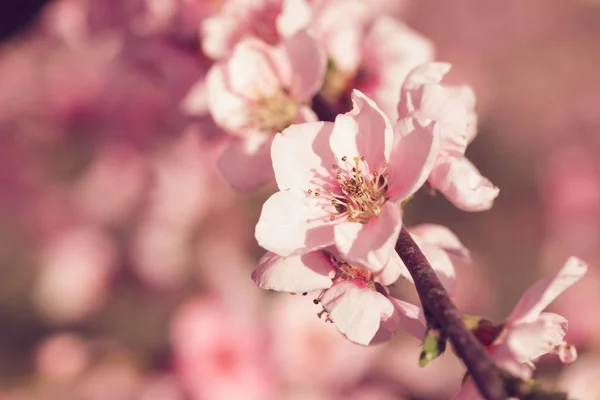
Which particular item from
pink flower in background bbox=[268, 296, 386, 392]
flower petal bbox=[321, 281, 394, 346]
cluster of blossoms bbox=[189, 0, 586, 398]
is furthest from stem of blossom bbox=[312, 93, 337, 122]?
pink flower in background bbox=[268, 296, 386, 392]

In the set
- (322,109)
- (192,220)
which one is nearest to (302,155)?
(322,109)

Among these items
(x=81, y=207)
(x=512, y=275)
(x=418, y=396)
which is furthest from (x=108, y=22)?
(x=512, y=275)

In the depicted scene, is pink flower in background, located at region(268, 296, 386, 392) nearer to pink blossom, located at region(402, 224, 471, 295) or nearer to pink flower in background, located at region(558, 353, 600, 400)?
pink flower in background, located at region(558, 353, 600, 400)

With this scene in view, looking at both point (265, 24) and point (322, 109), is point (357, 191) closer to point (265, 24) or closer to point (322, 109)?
point (322, 109)

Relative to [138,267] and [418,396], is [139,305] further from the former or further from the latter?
[418,396]

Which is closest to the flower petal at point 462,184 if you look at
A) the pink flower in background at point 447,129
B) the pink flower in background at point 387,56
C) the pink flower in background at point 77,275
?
the pink flower in background at point 447,129

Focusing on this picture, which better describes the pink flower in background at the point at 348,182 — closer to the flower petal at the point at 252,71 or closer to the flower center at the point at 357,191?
the flower center at the point at 357,191
